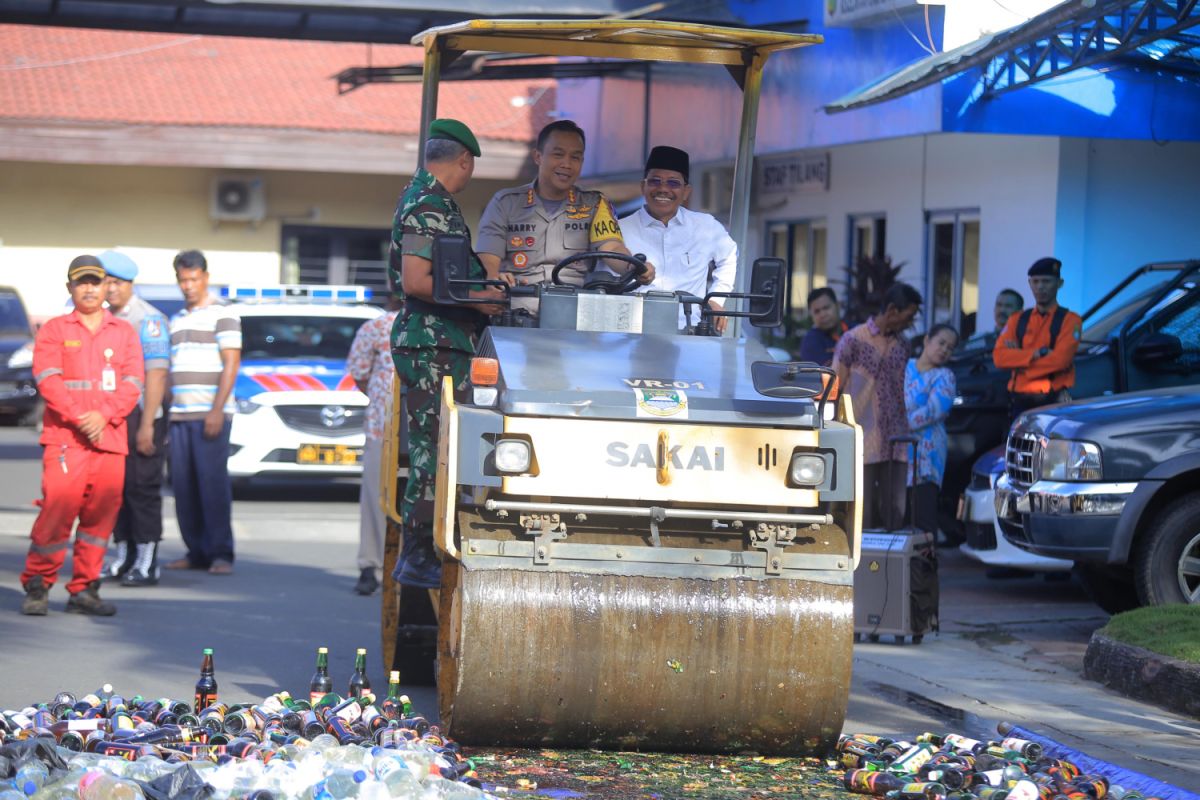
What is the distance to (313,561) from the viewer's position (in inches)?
515

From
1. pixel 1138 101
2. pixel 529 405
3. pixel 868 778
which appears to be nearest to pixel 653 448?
pixel 529 405

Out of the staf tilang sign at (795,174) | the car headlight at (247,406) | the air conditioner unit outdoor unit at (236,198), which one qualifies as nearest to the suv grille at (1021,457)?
the car headlight at (247,406)

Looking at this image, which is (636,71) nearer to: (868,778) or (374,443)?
(374,443)

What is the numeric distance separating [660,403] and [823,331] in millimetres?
6886

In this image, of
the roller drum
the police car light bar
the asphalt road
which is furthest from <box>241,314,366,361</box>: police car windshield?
the roller drum

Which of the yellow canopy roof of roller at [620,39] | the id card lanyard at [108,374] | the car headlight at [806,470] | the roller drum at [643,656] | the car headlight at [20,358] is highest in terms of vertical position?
the yellow canopy roof of roller at [620,39]

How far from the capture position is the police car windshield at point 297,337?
1681cm

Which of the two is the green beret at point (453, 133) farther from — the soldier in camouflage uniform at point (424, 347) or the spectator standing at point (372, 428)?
the spectator standing at point (372, 428)

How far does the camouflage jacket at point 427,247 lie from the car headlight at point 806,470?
178cm

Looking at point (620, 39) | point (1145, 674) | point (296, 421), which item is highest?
point (620, 39)

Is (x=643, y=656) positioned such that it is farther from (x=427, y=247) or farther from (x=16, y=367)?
(x=16, y=367)

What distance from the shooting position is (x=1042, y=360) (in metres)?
12.3

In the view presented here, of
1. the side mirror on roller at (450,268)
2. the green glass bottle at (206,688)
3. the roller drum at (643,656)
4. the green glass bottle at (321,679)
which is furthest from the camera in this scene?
the green glass bottle at (321,679)

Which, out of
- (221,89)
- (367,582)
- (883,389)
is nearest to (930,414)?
(883,389)
